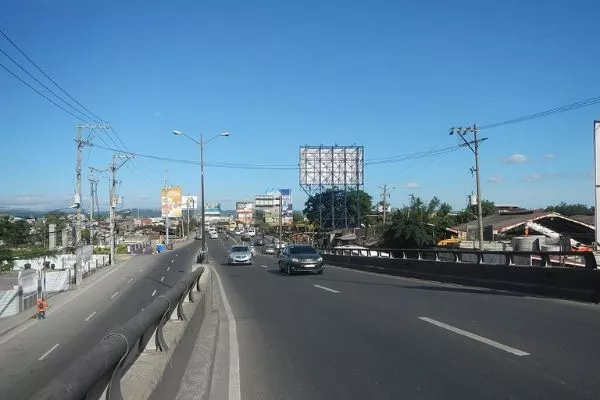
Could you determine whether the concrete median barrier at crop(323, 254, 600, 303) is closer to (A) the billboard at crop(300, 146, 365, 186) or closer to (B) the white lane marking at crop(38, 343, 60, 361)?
(B) the white lane marking at crop(38, 343, 60, 361)

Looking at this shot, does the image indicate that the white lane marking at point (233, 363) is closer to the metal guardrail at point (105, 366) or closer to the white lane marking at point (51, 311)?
the metal guardrail at point (105, 366)

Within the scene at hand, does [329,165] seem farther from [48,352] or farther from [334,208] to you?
[48,352]

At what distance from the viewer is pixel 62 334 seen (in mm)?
22953

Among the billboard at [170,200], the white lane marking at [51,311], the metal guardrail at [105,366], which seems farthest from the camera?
the billboard at [170,200]

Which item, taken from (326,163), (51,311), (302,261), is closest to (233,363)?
(302,261)

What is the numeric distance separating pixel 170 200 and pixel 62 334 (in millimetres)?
91819

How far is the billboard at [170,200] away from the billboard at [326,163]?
40.3 meters

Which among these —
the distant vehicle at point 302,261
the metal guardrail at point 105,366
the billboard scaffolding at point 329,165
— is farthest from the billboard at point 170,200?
the metal guardrail at point 105,366

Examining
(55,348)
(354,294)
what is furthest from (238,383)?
(55,348)

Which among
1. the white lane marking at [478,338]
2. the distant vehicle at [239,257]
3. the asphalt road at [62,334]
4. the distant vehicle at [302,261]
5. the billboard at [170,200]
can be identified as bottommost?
the asphalt road at [62,334]

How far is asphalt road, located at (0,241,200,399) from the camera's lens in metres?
14.0

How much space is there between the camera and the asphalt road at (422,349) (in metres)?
6.86

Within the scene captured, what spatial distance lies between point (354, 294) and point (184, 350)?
11.2 meters

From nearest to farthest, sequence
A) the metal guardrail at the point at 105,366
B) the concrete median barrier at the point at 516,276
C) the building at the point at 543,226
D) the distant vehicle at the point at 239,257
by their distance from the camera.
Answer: the metal guardrail at the point at 105,366 → the concrete median barrier at the point at 516,276 → the distant vehicle at the point at 239,257 → the building at the point at 543,226
